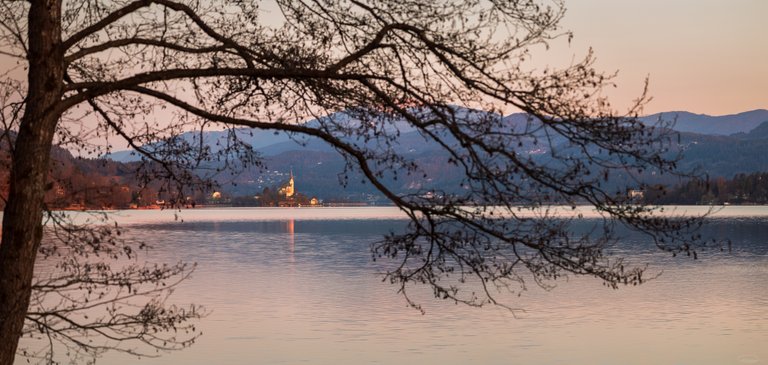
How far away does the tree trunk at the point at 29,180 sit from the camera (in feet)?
27.0

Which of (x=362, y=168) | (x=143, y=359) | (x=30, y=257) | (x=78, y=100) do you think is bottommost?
(x=143, y=359)

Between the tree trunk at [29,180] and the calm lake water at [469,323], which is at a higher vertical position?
the tree trunk at [29,180]

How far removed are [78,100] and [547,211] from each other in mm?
4080

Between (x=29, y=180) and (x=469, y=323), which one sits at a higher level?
(x=29, y=180)

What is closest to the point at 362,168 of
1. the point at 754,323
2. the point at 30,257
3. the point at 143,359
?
the point at 30,257

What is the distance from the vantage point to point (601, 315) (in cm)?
3116

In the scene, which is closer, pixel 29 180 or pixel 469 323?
pixel 29 180

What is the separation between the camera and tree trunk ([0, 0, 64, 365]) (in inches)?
324

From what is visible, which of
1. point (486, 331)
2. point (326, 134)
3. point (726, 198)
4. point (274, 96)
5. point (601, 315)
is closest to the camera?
point (326, 134)

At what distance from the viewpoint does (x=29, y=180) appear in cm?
831

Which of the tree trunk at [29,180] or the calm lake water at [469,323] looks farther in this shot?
the calm lake water at [469,323]

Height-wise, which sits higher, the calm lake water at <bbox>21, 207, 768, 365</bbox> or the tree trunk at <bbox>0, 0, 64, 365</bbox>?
the tree trunk at <bbox>0, 0, 64, 365</bbox>

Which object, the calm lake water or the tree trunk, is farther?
the calm lake water

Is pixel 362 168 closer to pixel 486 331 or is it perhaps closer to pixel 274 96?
pixel 274 96
